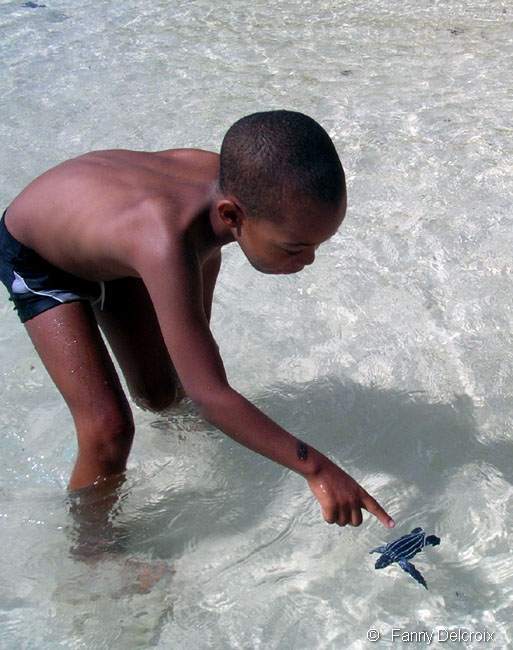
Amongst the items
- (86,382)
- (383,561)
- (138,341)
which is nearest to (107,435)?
(86,382)

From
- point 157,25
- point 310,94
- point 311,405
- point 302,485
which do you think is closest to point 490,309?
point 311,405

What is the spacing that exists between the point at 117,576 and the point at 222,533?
1.16ft

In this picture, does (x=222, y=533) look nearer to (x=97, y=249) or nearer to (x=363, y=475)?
(x=363, y=475)

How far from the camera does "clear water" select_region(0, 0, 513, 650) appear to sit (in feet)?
8.43

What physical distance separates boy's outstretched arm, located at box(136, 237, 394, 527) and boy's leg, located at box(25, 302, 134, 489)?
428 mm

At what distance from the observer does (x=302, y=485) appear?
9.66 ft

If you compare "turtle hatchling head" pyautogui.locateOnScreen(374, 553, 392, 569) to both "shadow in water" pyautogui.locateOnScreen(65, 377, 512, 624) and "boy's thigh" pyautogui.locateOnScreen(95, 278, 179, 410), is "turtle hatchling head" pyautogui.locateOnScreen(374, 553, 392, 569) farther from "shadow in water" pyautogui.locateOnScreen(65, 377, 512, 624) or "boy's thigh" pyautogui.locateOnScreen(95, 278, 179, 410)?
"boy's thigh" pyautogui.locateOnScreen(95, 278, 179, 410)

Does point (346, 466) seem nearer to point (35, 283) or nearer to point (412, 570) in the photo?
point (412, 570)

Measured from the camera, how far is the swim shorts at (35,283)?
8.50ft

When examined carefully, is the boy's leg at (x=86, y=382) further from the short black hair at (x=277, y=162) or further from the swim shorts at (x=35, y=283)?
the short black hair at (x=277, y=162)

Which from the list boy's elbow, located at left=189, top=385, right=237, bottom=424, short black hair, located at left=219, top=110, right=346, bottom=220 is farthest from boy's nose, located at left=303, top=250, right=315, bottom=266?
Answer: boy's elbow, located at left=189, top=385, right=237, bottom=424

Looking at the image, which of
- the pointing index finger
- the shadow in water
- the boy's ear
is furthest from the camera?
the shadow in water

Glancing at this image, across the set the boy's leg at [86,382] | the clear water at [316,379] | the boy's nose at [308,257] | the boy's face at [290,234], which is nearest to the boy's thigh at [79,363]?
the boy's leg at [86,382]

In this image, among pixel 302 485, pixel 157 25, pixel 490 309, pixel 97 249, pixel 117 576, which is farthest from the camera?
pixel 157 25
